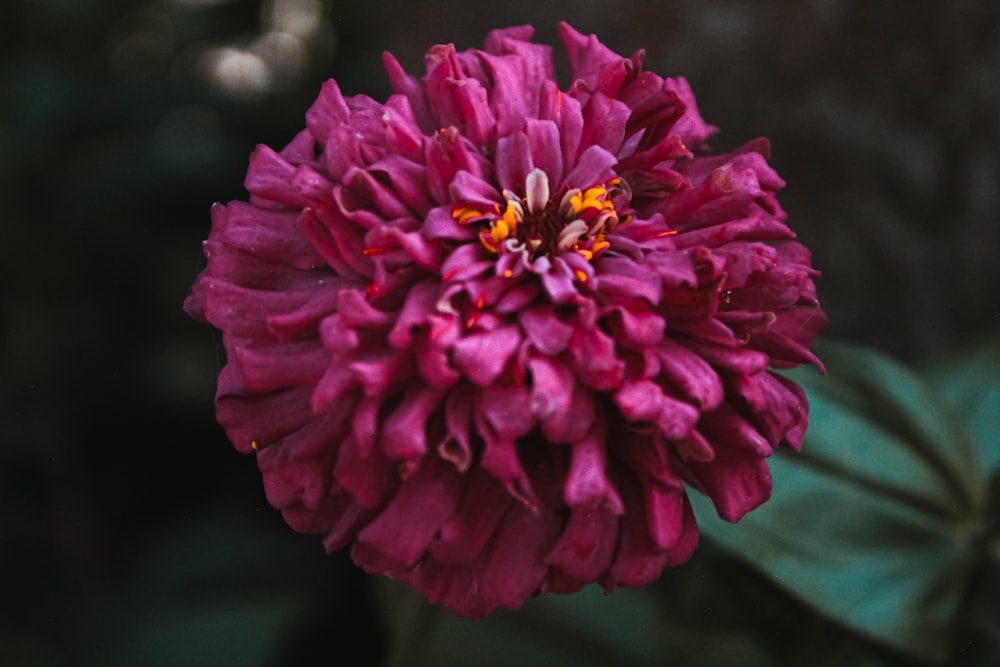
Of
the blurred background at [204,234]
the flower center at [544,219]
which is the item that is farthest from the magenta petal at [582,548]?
the blurred background at [204,234]

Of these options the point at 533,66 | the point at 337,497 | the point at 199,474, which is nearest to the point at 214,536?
the point at 199,474

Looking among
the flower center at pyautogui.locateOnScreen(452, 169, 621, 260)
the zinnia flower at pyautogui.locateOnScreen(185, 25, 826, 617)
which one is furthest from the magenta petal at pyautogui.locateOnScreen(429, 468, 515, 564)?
the flower center at pyautogui.locateOnScreen(452, 169, 621, 260)

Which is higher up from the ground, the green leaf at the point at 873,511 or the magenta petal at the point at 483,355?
the magenta petal at the point at 483,355

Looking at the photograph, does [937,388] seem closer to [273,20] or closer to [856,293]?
[856,293]

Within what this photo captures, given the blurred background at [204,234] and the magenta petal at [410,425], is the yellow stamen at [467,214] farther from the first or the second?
the blurred background at [204,234]

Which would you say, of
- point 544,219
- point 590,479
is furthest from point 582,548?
point 544,219

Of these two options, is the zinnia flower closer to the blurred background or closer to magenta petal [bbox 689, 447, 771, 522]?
magenta petal [bbox 689, 447, 771, 522]
